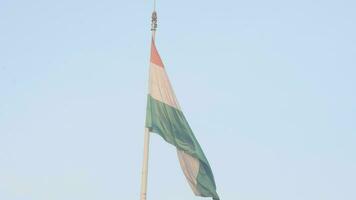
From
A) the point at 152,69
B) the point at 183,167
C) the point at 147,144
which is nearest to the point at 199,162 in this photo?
the point at 183,167

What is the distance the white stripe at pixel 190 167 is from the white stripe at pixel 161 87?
1.58 metres

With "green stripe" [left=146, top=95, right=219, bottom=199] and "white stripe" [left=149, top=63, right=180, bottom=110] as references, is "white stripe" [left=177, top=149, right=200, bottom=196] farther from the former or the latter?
"white stripe" [left=149, top=63, right=180, bottom=110]

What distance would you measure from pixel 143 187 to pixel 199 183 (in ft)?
6.72

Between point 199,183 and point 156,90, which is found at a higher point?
point 156,90

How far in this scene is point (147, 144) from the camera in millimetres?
17234

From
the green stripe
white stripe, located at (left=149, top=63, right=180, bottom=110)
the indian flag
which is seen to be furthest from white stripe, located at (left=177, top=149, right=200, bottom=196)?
white stripe, located at (left=149, top=63, right=180, bottom=110)

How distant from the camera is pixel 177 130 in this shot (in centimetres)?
1812

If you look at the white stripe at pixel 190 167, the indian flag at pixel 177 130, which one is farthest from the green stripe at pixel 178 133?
the white stripe at pixel 190 167

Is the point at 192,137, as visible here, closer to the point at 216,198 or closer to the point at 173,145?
the point at 173,145

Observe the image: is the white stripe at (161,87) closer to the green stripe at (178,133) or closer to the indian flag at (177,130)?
the indian flag at (177,130)

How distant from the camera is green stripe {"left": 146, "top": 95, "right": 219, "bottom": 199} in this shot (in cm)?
1784

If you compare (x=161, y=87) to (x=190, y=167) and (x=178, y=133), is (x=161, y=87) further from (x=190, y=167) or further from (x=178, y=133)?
(x=190, y=167)

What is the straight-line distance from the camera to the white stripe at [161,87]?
18.2m

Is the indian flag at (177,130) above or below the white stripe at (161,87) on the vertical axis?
below
